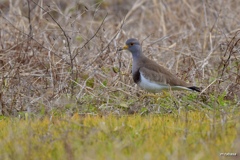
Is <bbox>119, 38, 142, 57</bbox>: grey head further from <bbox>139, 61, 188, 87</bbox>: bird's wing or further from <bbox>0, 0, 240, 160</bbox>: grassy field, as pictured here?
<bbox>139, 61, 188, 87</bbox>: bird's wing

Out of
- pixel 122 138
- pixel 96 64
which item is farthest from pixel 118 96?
pixel 122 138

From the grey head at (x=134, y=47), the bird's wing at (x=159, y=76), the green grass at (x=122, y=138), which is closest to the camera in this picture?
the green grass at (x=122, y=138)

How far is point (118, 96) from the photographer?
24.6 ft

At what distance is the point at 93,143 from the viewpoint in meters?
4.73

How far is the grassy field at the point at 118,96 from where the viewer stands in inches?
180

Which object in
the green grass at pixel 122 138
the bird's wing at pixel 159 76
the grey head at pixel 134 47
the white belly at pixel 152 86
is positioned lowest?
the green grass at pixel 122 138

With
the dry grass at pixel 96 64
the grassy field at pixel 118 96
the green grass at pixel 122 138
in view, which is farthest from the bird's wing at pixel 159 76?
Answer: the green grass at pixel 122 138

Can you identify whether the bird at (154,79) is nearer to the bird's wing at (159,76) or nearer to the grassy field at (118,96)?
the bird's wing at (159,76)

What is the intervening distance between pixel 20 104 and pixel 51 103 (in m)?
0.46

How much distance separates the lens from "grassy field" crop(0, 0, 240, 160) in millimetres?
4574

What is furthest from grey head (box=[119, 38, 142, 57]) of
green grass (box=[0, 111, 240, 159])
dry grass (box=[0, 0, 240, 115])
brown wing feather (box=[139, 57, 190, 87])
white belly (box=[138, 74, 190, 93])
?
green grass (box=[0, 111, 240, 159])

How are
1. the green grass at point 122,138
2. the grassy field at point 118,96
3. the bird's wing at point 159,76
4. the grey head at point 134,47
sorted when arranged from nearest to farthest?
the green grass at point 122,138 → the grassy field at point 118,96 → the bird's wing at point 159,76 → the grey head at point 134,47

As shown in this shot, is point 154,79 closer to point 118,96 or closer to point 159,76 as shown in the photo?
point 159,76

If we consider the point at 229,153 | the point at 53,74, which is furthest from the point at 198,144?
the point at 53,74
